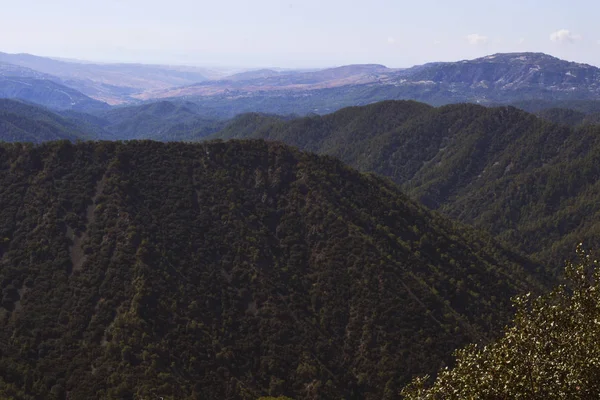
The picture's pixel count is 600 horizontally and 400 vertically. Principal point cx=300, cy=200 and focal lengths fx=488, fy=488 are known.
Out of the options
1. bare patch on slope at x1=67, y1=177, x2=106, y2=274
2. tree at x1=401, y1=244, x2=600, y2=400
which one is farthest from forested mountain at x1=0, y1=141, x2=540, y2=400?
tree at x1=401, y1=244, x2=600, y2=400

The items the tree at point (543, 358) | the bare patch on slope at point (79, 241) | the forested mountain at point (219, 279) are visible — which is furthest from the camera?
the bare patch on slope at point (79, 241)

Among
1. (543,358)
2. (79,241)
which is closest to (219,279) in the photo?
(79,241)

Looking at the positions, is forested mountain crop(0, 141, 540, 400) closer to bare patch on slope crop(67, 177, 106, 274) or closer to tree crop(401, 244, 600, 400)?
bare patch on slope crop(67, 177, 106, 274)

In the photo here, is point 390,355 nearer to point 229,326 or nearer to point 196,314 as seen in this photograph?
point 229,326

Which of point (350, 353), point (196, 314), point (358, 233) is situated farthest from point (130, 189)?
point (350, 353)

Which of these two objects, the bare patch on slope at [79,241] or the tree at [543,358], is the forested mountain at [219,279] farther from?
the tree at [543,358]

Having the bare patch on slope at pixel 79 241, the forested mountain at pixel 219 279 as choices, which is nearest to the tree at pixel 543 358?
the forested mountain at pixel 219 279
